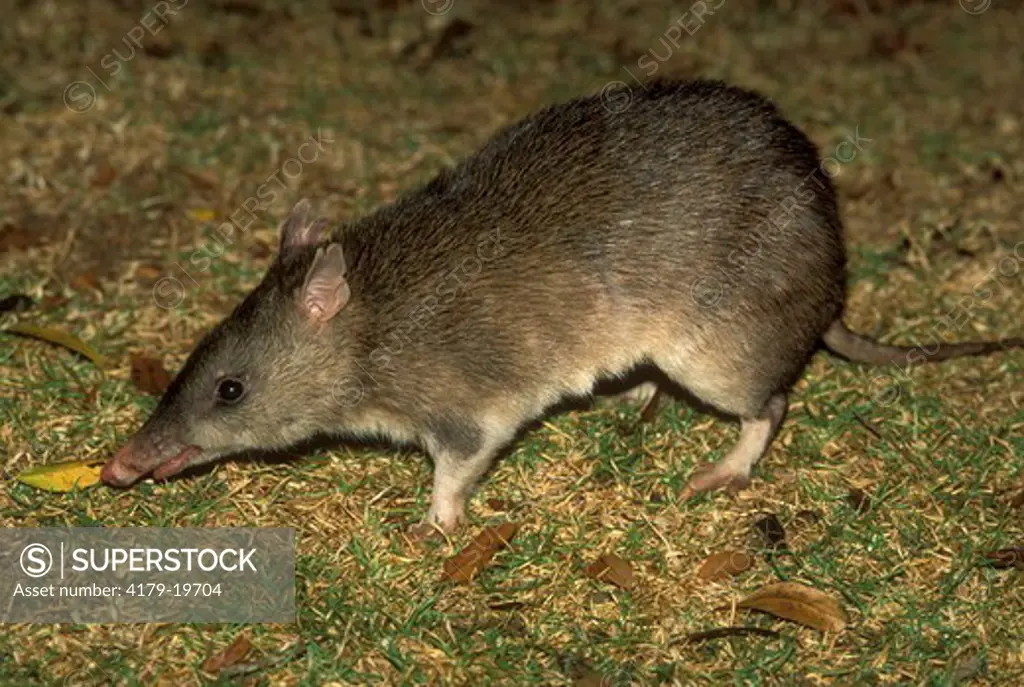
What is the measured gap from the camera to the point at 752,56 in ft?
34.7

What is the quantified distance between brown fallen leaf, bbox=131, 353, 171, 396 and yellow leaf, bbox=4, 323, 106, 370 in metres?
0.17

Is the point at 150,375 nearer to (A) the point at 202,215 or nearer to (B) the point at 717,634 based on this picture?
(A) the point at 202,215

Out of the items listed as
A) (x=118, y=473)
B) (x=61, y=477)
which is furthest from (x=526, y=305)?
(x=61, y=477)

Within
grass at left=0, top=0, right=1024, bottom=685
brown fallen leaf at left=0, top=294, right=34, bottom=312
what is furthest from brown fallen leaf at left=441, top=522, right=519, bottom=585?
brown fallen leaf at left=0, top=294, right=34, bottom=312

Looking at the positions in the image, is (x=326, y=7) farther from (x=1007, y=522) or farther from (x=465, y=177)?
(x=1007, y=522)

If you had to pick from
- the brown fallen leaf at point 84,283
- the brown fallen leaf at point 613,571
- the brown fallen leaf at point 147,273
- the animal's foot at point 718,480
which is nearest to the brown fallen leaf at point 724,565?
the brown fallen leaf at point 613,571

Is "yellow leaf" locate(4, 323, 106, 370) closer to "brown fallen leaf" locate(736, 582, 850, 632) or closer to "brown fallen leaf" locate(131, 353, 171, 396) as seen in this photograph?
"brown fallen leaf" locate(131, 353, 171, 396)

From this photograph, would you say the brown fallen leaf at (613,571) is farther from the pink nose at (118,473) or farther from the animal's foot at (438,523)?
the pink nose at (118,473)

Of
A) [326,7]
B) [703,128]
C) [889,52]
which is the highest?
[703,128]

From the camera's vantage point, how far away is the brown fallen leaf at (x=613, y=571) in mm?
5515

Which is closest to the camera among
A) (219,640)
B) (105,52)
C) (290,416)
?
(219,640)

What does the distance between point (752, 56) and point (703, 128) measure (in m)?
4.83

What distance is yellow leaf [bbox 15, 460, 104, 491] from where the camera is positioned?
5730 millimetres

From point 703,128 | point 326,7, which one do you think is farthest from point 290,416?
point 326,7
